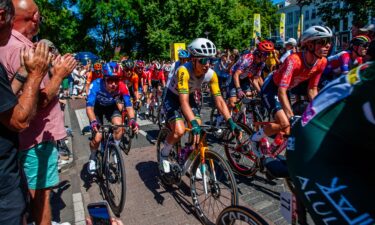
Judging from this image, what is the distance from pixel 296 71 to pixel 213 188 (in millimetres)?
1992

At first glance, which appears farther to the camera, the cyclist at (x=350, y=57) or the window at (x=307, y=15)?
the window at (x=307, y=15)

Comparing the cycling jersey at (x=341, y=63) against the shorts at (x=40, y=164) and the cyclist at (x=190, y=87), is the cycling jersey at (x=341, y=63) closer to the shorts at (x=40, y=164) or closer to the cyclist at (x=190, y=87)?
the cyclist at (x=190, y=87)

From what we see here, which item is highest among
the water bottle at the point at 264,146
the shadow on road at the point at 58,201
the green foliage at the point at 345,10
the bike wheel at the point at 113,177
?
the green foliage at the point at 345,10

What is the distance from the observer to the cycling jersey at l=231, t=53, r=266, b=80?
6.54 meters

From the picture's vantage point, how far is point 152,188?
449 centimetres

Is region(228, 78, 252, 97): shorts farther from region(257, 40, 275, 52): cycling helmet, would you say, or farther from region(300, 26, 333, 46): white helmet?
region(300, 26, 333, 46): white helmet

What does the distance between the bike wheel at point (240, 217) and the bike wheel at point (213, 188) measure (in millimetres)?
616

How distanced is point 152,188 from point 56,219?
1.38 m

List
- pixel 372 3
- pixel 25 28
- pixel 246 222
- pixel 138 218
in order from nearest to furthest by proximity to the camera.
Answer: pixel 246 222 → pixel 25 28 → pixel 138 218 → pixel 372 3

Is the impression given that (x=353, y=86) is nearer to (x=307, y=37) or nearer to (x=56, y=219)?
(x=307, y=37)

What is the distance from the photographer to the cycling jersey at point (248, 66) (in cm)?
654

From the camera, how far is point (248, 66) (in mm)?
Result: 6578

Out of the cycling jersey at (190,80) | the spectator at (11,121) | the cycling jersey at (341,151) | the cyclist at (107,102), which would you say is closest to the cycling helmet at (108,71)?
the cyclist at (107,102)

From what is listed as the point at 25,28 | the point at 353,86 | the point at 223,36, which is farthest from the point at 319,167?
the point at 223,36
